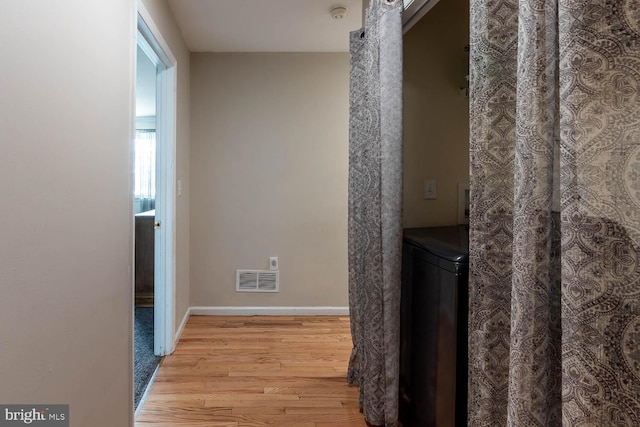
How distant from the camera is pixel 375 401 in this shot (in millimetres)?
1619

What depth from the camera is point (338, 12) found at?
2434 millimetres

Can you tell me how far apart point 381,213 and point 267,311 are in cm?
204

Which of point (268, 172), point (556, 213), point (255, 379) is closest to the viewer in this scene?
point (556, 213)

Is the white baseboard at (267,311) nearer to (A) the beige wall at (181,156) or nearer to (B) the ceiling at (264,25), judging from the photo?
(A) the beige wall at (181,156)

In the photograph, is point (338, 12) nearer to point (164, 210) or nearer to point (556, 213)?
point (164, 210)

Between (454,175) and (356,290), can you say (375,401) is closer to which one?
(356,290)

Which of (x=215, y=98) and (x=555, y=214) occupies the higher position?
(x=215, y=98)

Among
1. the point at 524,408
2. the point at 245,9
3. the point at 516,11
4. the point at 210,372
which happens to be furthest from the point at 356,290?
the point at 245,9

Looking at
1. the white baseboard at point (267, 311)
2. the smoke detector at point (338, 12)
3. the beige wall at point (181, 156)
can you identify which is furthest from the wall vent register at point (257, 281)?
the smoke detector at point (338, 12)

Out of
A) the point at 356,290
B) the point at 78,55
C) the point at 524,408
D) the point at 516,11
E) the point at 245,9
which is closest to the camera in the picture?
the point at 524,408

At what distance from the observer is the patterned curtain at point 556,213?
52 centimetres

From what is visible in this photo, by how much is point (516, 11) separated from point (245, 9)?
6.89 ft

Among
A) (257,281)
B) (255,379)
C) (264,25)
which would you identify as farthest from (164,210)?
(264,25)

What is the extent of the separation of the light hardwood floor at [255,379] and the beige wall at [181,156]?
340mm
